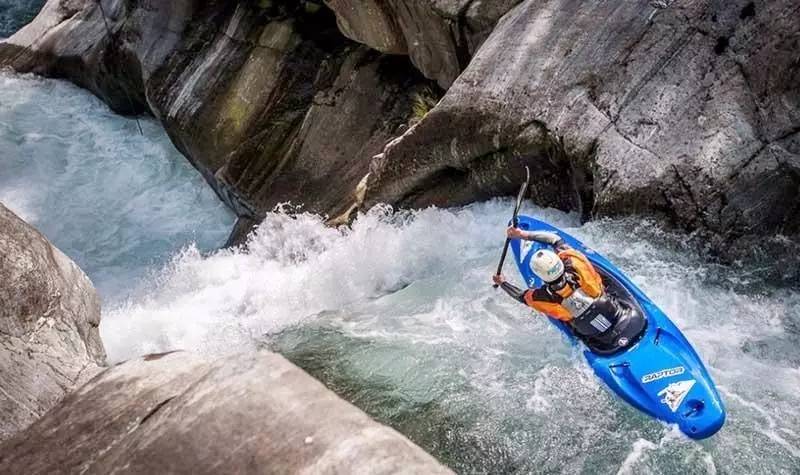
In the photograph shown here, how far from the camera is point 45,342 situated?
438 centimetres

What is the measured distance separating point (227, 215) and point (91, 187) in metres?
2.28

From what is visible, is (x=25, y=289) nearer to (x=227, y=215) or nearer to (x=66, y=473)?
(x=66, y=473)

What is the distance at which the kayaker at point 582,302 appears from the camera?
495 cm

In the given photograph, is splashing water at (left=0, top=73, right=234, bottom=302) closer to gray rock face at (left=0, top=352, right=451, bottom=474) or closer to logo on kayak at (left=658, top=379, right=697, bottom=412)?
gray rock face at (left=0, top=352, right=451, bottom=474)

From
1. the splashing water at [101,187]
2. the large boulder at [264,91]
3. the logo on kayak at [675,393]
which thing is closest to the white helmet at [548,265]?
the logo on kayak at [675,393]

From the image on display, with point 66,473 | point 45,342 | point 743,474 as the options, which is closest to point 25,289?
point 45,342

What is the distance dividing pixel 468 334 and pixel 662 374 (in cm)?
146

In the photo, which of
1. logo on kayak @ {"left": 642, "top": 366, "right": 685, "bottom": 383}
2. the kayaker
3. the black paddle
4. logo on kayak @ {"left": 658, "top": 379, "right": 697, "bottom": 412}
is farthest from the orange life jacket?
logo on kayak @ {"left": 658, "top": 379, "right": 697, "bottom": 412}

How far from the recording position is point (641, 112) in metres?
5.84

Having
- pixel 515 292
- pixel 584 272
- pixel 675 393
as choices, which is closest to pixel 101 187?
pixel 515 292

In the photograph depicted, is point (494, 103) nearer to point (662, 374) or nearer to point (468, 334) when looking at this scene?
point (468, 334)

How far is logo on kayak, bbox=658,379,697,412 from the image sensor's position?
4.50 metres

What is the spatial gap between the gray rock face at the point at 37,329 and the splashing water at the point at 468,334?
160cm

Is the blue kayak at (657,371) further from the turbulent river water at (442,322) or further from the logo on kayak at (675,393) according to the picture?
the turbulent river water at (442,322)
